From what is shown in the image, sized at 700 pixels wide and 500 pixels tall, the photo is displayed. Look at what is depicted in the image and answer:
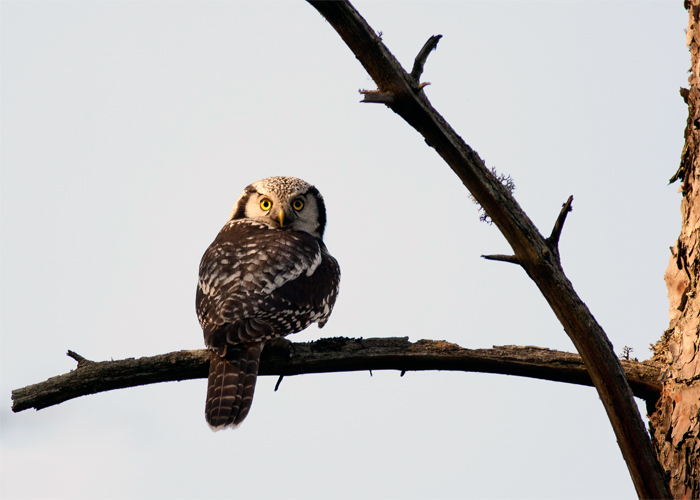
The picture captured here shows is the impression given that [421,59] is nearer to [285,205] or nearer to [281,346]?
[281,346]

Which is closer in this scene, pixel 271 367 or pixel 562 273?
pixel 562 273

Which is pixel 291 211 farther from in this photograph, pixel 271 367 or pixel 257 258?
pixel 271 367

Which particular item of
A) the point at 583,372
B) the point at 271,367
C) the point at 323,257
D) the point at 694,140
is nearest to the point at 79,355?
the point at 271,367

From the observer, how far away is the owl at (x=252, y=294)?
4.63 meters

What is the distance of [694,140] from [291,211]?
11.6 feet

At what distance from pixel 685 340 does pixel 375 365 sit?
6.56 feet

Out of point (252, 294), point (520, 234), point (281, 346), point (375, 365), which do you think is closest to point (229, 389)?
point (281, 346)

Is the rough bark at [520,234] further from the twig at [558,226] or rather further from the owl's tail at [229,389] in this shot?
the owl's tail at [229,389]

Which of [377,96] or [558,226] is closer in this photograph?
[377,96]

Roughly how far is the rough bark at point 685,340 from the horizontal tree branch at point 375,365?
→ 19cm

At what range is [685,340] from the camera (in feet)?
14.6

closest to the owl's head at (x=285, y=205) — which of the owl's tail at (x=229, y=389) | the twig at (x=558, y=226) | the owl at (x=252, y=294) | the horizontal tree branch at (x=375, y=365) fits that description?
the owl at (x=252, y=294)

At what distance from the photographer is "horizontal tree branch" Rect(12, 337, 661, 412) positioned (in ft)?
14.4

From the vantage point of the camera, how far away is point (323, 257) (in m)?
5.97
